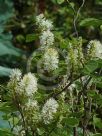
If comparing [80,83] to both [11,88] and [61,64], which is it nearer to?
[61,64]

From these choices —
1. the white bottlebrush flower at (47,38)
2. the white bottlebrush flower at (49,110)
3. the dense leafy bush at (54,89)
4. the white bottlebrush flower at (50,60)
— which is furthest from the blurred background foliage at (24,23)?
the white bottlebrush flower at (49,110)

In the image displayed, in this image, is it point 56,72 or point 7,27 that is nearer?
point 56,72

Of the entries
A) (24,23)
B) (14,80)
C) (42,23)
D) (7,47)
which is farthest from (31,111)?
(24,23)

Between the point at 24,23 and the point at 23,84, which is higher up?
the point at 24,23

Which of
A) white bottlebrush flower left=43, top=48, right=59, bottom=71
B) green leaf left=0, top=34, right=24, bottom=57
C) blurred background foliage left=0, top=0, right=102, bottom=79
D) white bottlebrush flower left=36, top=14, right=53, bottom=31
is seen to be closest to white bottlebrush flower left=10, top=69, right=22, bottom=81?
white bottlebrush flower left=43, top=48, right=59, bottom=71

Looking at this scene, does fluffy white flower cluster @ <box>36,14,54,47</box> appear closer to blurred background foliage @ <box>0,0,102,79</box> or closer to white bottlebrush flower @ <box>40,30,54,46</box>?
white bottlebrush flower @ <box>40,30,54,46</box>

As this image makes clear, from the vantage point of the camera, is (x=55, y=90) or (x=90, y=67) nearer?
(x=90, y=67)

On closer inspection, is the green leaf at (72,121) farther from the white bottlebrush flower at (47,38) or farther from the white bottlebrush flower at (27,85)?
the white bottlebrush flower at (47,38)

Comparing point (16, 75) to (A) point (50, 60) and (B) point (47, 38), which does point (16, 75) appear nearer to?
(A) point (50, 60)

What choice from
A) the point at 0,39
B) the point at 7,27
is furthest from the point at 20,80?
the point at 7,27
